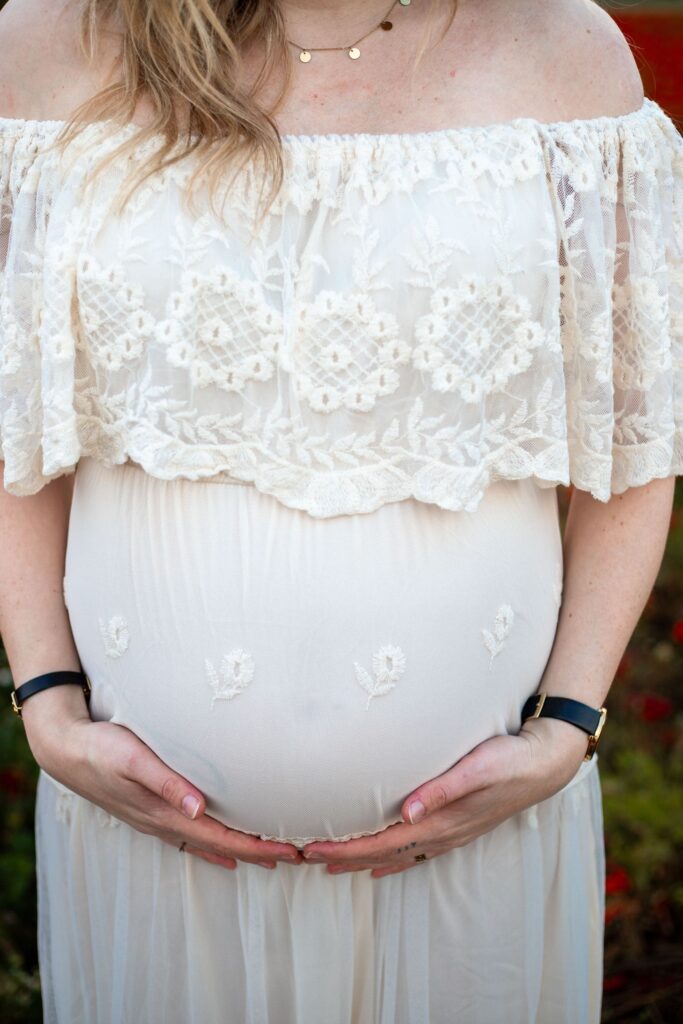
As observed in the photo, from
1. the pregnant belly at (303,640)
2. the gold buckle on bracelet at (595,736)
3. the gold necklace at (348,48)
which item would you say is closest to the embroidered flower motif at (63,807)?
the pregnant belly at (303,640)

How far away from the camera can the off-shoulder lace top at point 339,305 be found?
1.33 metres

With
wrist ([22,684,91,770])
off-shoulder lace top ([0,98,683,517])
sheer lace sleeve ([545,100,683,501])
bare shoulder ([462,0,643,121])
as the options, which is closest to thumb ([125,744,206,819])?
wrist ([22,684,91,770])

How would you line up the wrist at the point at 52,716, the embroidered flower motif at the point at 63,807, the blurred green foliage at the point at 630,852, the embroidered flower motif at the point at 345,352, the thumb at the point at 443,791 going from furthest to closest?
the blurred green foliage at the point at 630,852 < the embroidered flower motif at the point at 63,807 < the wrist at the point at 52,716 < the thumb at the point at 443,791 < the embroidered flower motif at the point at 345,352

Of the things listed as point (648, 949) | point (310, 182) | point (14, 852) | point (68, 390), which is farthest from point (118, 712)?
point (648, 949)

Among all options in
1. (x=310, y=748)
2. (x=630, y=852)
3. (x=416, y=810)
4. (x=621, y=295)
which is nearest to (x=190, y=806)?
(x=310, y=748)

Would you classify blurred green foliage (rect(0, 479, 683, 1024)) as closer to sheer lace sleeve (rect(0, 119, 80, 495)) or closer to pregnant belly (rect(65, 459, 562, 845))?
pregnant belly (rect(65, 459, 562, 845))

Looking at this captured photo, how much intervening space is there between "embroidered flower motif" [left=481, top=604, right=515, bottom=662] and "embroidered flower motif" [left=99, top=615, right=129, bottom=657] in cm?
50

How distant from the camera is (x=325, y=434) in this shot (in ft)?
4.49

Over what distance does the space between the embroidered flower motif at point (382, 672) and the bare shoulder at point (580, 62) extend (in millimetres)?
758

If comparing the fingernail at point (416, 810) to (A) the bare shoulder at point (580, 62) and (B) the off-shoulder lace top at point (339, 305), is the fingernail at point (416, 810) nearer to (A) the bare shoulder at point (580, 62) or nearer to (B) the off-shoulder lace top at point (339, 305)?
(B) the off-shoulder lace top at point (339, 305)

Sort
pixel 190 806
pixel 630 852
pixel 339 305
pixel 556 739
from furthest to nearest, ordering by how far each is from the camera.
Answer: pixel 630 852 → pixel 556 739 → pixel 190 806 → pixel 339 305

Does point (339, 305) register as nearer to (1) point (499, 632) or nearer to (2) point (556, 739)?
(1) point (499, 632)

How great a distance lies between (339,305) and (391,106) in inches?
12.0

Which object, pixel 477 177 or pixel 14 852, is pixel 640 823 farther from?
pixel 477 177
